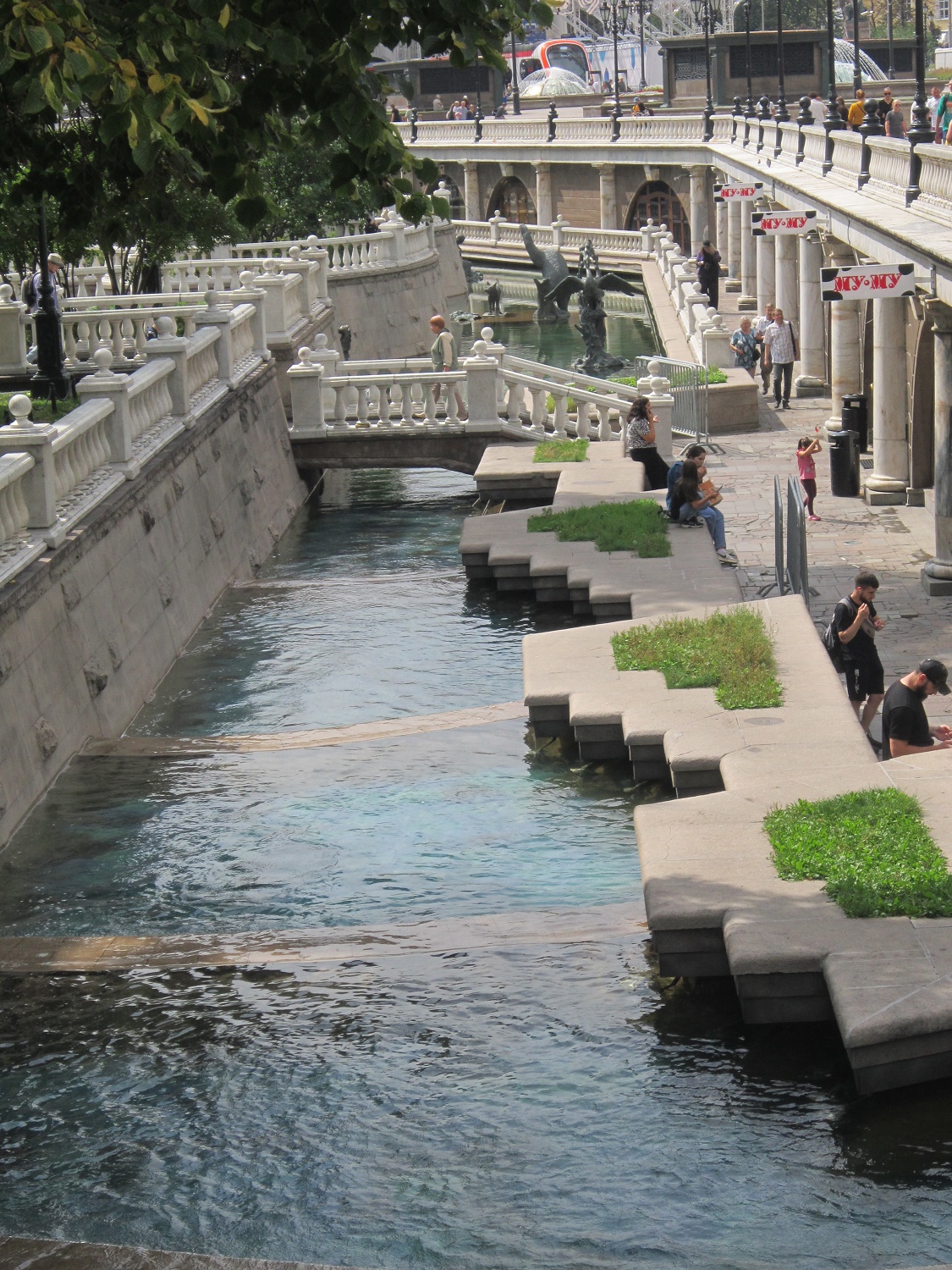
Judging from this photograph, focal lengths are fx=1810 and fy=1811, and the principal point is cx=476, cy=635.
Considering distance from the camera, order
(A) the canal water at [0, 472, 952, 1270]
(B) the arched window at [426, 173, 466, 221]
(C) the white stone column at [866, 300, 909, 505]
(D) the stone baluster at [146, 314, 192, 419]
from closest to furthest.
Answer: (A) the canal water at [0, 472, 952, 1270] < (D) the stone baluster at [146, 314, 192, 419] < (C) the white stone column at [866, 300, 909, 505] < (B) the arched window at [426, 173, 466, 221]

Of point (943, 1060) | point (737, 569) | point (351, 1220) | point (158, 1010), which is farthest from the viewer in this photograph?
point (737, 569)

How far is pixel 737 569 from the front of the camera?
1892 cm

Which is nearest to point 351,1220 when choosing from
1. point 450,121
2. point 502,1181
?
point 502,1181

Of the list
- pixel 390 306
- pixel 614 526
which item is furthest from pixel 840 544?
pixel 390 306

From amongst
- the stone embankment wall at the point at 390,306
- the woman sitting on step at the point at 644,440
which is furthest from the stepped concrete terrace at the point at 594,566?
the stone embankment wall at the point at 390,306

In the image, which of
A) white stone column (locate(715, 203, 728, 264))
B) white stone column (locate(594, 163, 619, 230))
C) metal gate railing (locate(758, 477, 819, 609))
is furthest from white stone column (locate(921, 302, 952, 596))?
white stone column (locate(594, 163, 619, 230))

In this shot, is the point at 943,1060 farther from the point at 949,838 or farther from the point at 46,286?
the point at 46,286

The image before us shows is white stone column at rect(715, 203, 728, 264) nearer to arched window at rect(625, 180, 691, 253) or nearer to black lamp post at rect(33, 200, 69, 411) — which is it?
arched window at rect(625, 180, 691, 253)

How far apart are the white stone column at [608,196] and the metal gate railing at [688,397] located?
124 feet

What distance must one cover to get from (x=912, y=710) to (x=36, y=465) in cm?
671

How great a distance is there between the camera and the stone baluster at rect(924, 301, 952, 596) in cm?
1780

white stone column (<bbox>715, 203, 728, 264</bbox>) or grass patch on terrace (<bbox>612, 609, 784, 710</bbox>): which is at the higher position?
white stone column (<bbox>715, 203, 728, 264</bbox>)

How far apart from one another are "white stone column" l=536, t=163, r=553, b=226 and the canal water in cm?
5820

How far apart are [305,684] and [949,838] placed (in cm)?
715
